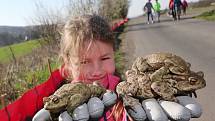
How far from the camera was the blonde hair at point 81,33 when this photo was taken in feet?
9.25

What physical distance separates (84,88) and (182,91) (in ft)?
1.47

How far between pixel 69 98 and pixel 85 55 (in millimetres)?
1055

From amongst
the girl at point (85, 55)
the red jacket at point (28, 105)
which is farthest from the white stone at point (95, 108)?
the red jacket at point (28, 105)

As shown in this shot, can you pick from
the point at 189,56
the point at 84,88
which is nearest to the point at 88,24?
the point at 84,88

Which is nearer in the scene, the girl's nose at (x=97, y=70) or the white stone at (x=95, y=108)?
the white stone at (x=95, y=108)

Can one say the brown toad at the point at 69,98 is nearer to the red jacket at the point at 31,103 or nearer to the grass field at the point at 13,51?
the red jacket at the point at 31,103

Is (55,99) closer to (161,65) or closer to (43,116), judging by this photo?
(43,116)

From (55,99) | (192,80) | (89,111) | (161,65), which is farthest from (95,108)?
(192,80)

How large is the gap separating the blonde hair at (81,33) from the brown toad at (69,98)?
38.3 inches

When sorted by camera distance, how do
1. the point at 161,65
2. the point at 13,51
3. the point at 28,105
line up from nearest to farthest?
1. the point at 161,65
2. the point at 28,105
3. the point at 13,51

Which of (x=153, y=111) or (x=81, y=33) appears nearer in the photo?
(x=153, y=111)

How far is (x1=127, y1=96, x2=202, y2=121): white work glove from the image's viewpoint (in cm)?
180

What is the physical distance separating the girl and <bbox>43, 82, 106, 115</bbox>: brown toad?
0.94 metres

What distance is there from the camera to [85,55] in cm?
285
